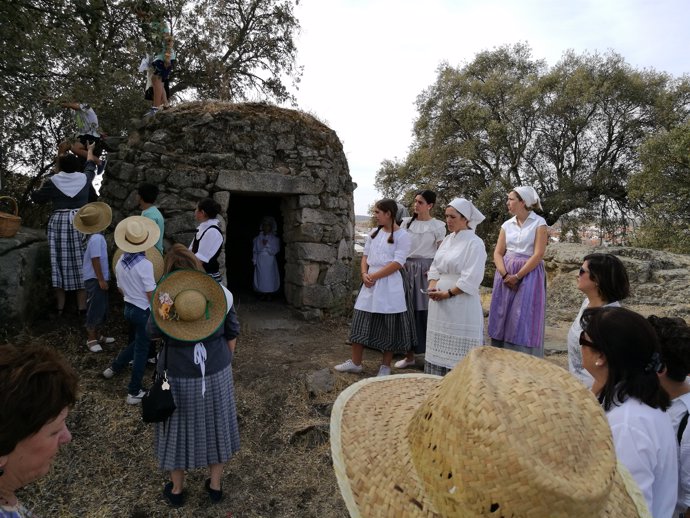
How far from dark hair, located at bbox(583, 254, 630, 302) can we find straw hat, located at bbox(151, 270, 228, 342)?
2.32m

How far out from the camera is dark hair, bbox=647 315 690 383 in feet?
5.87

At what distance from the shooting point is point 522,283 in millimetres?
3836

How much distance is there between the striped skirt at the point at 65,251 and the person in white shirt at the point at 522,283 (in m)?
4.67

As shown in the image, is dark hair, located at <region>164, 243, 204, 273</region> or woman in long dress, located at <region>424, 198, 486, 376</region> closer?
dark hair, located at <region>164, 243, 204, 273</region>

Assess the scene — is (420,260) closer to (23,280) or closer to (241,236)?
(23,280)

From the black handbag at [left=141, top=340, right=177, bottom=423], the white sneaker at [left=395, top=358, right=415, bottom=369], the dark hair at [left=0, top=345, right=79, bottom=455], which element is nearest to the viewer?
the dark hair at [left=0, top=345, right=79, bottom=455]

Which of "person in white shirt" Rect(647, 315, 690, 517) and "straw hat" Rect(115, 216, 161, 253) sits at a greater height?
"straw hat" Rect(115, 216, 161, 253)

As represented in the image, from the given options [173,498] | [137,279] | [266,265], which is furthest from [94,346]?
[266,265]

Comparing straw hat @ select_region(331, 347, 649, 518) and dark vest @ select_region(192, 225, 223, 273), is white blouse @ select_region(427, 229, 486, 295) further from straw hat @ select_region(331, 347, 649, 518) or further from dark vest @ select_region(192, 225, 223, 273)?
dark vest @ select_region(192, 225, 223, 273)

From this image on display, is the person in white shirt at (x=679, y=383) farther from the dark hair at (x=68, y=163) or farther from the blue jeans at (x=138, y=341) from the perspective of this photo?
the dark hair at (x=68, y=163)

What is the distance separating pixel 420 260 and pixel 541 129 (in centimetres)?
1404

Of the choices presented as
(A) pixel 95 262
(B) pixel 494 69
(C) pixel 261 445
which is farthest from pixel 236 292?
(B) pixel 494 69

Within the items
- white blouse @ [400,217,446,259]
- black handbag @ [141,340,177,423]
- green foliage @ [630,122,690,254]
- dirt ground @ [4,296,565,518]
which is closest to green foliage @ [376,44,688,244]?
green foliage @ [630,122,690,254]

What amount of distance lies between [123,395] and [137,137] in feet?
12.0
